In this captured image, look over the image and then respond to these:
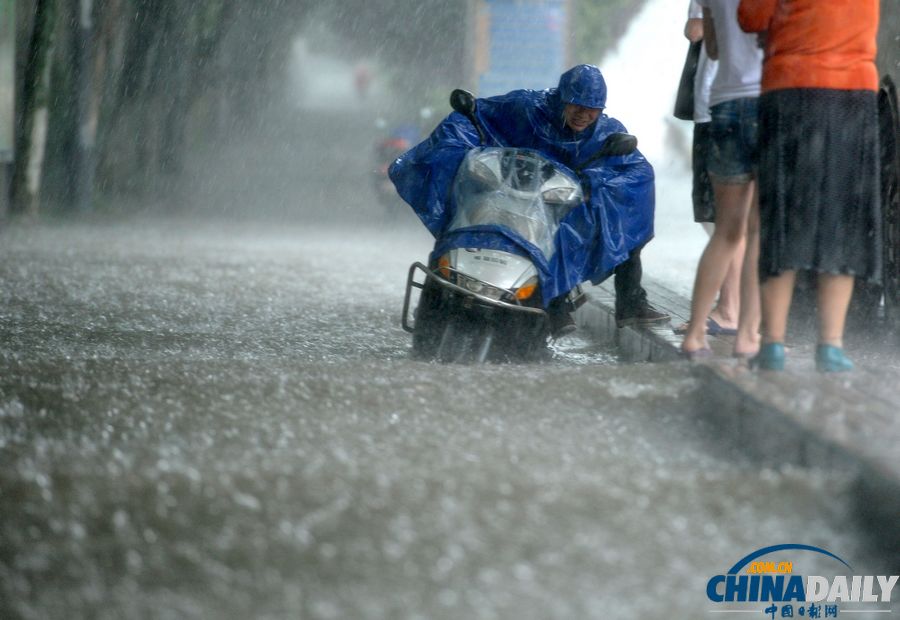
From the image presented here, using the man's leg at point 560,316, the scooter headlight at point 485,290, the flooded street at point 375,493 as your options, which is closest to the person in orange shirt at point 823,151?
the flooded street at point 375,493

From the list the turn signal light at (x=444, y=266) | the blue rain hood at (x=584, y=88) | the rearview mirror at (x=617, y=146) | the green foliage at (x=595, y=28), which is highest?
the green foliage at (x=595, y=28)

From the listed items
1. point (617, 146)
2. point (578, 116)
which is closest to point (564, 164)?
point (578, 116)

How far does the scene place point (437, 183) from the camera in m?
7.95

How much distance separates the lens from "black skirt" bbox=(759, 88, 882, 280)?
555 centimetres

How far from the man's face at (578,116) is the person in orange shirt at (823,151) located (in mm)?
2099

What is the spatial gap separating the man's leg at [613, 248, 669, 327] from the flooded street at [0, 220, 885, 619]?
2.03 meters

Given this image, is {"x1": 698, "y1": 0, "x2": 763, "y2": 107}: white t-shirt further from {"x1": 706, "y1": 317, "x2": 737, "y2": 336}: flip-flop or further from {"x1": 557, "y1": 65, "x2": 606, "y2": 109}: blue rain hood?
{"x1": 706, "y1": 317, "x2": 737, "y2": 336}: flip-flop

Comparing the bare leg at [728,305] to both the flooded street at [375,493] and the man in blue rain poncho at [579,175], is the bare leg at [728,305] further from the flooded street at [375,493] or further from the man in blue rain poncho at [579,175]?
the flooded street at [375,493]

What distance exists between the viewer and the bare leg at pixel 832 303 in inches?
222

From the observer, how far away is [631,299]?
8164 millimetres

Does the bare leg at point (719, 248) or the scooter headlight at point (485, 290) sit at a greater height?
the bare leg at point (719, 248)

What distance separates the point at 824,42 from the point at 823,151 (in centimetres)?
42

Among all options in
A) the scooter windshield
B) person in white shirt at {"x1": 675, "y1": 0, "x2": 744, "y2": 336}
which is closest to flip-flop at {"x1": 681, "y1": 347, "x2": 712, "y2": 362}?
person in white shirt at {"x1": 675, "y1": 0, "x2": 744, "y2": 336}

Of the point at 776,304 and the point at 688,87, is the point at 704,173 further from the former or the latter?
the point at 776,304
